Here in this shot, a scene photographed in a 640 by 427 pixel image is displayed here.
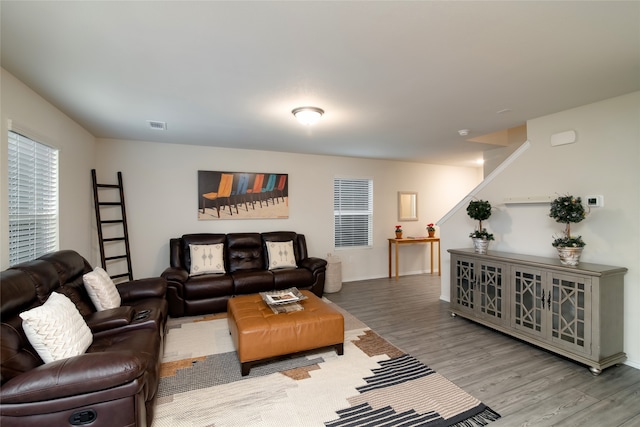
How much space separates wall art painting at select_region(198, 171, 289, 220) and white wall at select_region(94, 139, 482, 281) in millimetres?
110

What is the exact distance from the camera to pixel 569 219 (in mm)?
2803

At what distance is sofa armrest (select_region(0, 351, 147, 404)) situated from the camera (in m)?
1.38

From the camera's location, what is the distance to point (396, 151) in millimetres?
5184

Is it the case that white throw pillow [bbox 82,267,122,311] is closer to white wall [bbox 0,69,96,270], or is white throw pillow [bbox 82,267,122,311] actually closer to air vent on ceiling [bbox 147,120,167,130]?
white wall [bbox 0,69,96,270]

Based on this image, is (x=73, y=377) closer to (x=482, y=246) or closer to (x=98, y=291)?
(x=98, y=291)

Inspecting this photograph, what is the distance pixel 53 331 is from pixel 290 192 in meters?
3.96

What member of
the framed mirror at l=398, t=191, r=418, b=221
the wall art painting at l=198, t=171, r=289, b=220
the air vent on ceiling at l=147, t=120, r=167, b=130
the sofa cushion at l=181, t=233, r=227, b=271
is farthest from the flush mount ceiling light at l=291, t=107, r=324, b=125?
the framed mirror at l=398, t=191, r=418, b=221

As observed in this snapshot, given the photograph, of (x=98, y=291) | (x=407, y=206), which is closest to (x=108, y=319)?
(x=98, y=291)

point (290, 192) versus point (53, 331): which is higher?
point (290, 192)

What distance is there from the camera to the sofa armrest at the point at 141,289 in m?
2.97

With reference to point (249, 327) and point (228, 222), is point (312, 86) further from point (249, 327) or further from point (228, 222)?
point (228, 222)

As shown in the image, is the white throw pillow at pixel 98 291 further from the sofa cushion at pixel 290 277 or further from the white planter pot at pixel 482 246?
the white planter pot at pixel 482 246

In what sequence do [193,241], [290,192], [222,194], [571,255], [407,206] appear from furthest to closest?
[407,206], [290,192], [222,194], [193,241], [571,255]

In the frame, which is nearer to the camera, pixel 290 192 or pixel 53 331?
pixel 53 331
